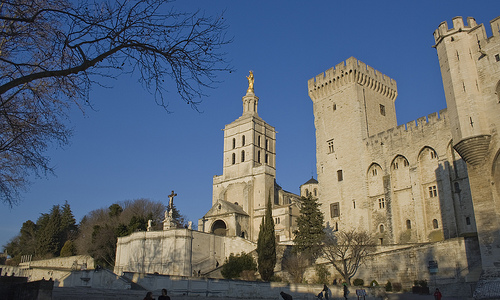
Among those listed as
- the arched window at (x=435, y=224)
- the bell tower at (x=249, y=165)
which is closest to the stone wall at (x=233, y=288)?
the arched window at (x=435, y=224)

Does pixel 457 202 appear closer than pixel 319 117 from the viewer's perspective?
Yes

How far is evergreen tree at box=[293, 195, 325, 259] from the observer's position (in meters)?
35.2

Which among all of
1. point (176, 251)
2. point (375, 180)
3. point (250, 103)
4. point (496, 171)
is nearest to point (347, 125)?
point (375, 180)

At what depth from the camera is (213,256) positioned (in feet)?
148

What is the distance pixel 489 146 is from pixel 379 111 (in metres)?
22.0

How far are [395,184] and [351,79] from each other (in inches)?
441

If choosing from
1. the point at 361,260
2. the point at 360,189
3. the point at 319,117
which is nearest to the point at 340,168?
the point at 360,189

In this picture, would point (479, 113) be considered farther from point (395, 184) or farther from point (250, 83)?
point (250, 83)

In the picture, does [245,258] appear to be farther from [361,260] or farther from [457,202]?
[457,202]

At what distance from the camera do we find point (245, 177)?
2254 inches

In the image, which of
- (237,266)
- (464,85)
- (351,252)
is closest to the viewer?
(464,85)

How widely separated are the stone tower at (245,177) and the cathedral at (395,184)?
0.58 feet

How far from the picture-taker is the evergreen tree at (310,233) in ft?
116

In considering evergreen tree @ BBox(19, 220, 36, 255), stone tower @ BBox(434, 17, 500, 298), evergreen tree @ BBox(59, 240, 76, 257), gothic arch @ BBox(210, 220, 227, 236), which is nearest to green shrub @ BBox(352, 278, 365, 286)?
stone tower @ BBox(434, 17, 500, 298)
